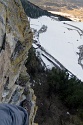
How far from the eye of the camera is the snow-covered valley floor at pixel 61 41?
22.6 metres

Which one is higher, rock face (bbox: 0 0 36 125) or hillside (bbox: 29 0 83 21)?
hillside (bbox: 29 0 83 21)

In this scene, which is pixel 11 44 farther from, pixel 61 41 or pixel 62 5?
pixel 62 5

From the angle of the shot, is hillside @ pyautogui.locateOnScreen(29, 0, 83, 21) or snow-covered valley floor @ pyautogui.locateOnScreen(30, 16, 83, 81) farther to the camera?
hillside @ pyautogui.locateOnScreen(29, 0, 83, 21)

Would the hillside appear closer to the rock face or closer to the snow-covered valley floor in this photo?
the snow-covered valley floor

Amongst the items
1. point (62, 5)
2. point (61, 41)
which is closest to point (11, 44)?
point (61, 41)

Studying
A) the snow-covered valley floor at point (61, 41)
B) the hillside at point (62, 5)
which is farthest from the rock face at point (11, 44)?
the hillside at point (62, 5)

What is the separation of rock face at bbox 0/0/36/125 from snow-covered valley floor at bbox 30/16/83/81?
1373cm

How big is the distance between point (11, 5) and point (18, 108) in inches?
186

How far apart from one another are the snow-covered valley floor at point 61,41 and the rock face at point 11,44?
540 inches

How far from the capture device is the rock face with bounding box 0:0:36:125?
6.14 metres

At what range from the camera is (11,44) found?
6.36 m

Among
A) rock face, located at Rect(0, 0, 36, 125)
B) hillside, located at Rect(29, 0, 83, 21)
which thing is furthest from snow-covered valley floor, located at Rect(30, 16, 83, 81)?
hillside, located at Rect(29, 0, 83, 21)

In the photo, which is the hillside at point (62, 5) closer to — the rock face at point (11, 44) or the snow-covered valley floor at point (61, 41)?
the snow-covered valley floor at point (61, 41)

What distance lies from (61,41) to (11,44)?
2099 cm
